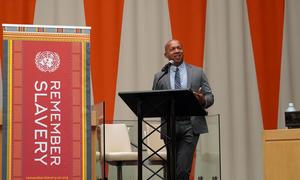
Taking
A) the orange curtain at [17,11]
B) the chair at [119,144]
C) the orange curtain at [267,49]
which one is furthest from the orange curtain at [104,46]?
the orange curtain at [267,49]

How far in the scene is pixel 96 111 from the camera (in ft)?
13.6

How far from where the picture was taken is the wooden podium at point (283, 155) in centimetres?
455

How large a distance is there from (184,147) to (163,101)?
2.25 ft

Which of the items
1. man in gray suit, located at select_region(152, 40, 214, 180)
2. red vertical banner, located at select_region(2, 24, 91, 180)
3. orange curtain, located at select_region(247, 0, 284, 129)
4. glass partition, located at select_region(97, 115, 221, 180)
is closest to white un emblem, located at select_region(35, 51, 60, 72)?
red vertical banner, located at select_region(2, 24, 91, 180)

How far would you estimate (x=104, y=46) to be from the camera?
7.20m

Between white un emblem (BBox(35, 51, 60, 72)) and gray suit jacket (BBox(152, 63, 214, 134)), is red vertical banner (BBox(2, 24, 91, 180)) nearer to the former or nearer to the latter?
white un emblem (BBox(35, 51, 60, 72))

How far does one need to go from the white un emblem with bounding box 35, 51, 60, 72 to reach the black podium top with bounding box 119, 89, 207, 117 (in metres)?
0.60

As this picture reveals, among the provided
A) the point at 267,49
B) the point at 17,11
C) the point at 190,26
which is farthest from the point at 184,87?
the point at 267,49


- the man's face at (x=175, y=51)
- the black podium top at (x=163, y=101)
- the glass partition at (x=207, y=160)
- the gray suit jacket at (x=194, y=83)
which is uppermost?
the man's face at (x=175, y=51)

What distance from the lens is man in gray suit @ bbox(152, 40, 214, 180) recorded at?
4703mm

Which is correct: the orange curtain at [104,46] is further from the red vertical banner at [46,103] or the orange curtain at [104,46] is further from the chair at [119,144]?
the red vertical banner at [46,103]

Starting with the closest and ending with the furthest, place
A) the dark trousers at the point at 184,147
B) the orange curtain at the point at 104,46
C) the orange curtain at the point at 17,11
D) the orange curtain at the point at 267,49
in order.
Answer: the dark trousers at the point at 184,147
the orange curtain at the point at 17,11
the orange curtain at the point at 104,46
the orange curtain at the point at 267,49

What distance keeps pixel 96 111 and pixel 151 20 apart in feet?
11.2

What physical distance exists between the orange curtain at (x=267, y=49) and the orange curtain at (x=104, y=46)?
173 centimetres
